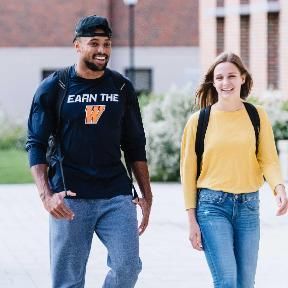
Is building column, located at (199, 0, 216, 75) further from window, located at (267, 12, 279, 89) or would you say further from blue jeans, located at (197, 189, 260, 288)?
blue jeans, located at (197, 189, 260, 288)

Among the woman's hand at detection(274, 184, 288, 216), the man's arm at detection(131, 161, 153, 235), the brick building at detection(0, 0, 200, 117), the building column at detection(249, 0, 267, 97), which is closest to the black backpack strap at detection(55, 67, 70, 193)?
the man's arm at detection(131, 161, 153, 235)

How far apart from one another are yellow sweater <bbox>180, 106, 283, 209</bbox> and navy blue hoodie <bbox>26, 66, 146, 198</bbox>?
0.38 m

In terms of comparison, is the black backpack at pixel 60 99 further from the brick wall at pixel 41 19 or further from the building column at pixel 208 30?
the brick wall at pixel 41 19

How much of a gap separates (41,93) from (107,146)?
1.49ft

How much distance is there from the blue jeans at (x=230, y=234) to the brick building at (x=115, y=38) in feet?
110

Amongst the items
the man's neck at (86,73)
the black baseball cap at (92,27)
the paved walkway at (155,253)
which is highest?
the black baseball cap at (92,27)

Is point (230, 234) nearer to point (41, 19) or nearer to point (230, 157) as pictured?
point (230, 157)

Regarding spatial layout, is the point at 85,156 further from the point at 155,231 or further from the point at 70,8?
the point at 70,8

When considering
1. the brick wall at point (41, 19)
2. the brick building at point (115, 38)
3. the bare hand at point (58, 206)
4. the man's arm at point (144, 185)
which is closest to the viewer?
the bare hand at point (58, 206)

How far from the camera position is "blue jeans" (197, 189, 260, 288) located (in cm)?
587

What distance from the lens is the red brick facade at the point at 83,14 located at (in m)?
39.7

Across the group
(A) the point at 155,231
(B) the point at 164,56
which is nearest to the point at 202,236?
(A) the point at 155,231

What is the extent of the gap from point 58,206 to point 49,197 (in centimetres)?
10

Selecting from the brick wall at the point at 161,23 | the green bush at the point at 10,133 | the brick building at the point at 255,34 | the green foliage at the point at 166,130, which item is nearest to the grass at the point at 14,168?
the green bush at the point at 10,133
